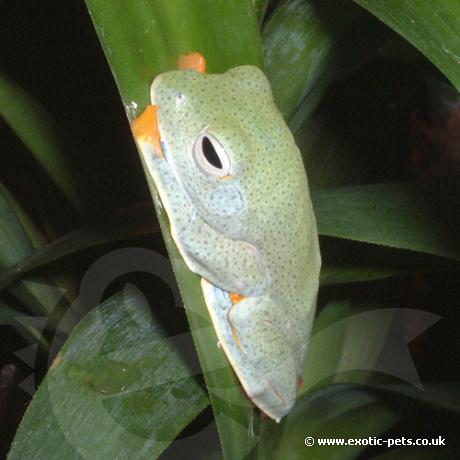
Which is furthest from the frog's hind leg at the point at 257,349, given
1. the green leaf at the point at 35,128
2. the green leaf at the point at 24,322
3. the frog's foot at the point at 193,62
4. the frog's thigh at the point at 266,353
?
the green leaf at the point at 24,322

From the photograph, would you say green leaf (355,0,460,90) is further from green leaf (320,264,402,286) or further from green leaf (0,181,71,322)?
green leaf (0,181,71,322)

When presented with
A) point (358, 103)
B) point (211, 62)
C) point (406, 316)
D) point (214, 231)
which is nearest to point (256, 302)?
point (214, 231)

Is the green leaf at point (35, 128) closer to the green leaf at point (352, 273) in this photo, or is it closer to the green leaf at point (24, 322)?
the green leaf at point (24, 322)

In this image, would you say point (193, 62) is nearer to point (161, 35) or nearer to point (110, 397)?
point (161, 35)

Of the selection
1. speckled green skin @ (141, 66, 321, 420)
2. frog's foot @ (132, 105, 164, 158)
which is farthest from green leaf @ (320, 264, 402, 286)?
frog's foot @ (132, 105, 164, 158)

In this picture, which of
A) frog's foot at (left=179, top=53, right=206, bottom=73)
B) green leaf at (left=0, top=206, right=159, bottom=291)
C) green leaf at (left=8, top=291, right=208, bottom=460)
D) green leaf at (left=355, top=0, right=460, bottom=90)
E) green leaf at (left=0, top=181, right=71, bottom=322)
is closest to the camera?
green leaf at (left=355, top=0, right=460, bottom=90)

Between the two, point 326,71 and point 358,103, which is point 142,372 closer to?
point 326,71
